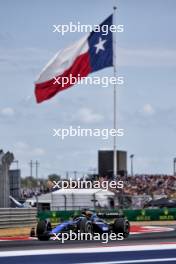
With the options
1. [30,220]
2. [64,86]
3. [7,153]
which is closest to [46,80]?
[64,86]

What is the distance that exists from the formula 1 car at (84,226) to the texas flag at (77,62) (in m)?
4.50

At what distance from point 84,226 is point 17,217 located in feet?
27.9

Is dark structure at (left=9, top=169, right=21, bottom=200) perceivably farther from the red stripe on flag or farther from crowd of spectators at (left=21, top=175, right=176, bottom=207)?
crowd of spectators at (left=21, top=175, right=176, bottom=207)

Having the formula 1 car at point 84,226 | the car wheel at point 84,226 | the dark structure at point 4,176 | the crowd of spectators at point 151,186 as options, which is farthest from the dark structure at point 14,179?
the crowd of spectators at point 151,186

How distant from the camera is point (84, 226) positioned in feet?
59.9

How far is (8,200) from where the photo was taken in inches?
1075

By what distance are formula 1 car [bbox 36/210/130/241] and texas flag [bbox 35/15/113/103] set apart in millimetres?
4496

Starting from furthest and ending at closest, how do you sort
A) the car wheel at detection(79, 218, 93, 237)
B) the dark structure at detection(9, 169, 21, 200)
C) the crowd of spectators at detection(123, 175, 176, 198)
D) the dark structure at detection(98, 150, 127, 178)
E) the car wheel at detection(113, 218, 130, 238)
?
the crowd of spectators at detection(123, 175, 176, 198) → the dark structure at detection(98, 150, 127, 178) → the dark structure at detection(9, 169, 21, 200) → the car wheel at detection(113, 218, 130, 238) → the car wheel at detection(79, 218, 93, 237)

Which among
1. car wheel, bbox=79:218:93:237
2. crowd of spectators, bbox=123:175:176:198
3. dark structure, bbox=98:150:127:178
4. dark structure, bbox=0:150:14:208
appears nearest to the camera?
car wheel, bbox=79:218:93:237

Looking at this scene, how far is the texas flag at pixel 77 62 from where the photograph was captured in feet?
72.2

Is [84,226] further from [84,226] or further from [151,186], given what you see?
[151,186]

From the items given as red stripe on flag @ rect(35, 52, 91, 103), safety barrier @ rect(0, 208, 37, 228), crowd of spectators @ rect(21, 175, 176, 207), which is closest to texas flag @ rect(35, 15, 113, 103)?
red stripe on flag @ rect(35, 52, 91, 103)

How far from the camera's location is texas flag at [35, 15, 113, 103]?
72.2 ft

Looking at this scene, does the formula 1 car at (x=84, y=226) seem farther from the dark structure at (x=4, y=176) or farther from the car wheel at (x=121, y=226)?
the dark structure at (x=4, y=176)
